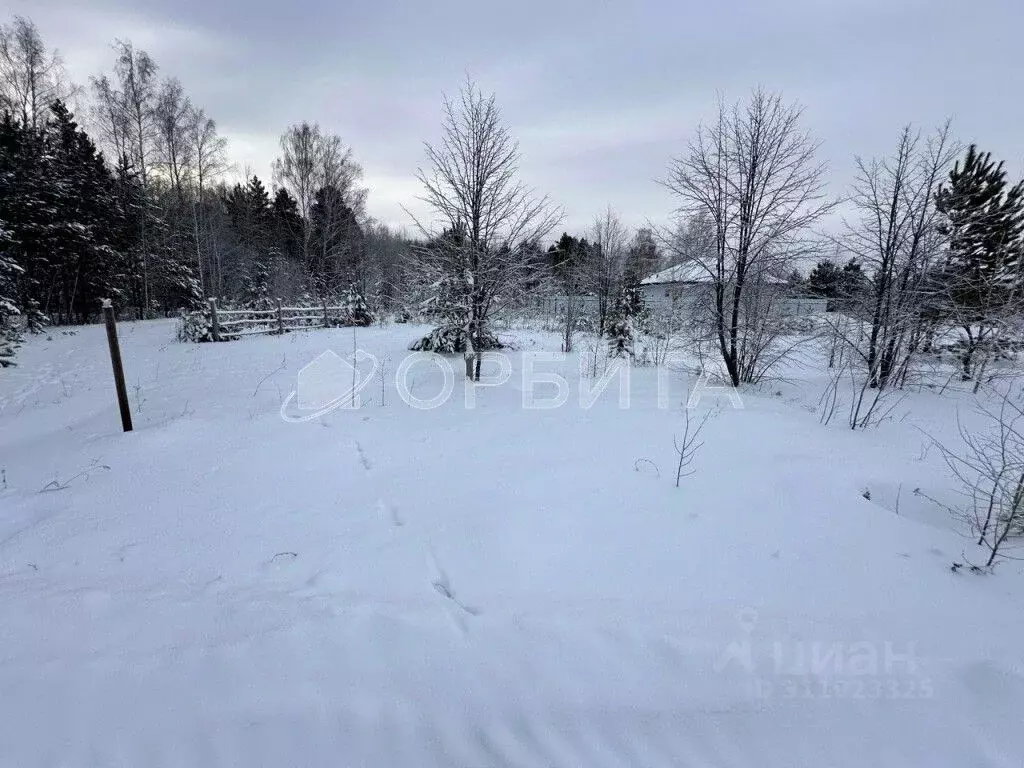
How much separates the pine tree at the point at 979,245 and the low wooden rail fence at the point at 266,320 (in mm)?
19900

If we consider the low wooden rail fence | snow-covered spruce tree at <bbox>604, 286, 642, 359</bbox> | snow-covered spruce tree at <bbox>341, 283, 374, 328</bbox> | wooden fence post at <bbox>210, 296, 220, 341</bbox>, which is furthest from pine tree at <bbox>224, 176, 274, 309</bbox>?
snow-covered spruce tree at <bbox>604, 286, 642, 359</bbox>

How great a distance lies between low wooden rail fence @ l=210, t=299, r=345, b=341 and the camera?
46.9 feet

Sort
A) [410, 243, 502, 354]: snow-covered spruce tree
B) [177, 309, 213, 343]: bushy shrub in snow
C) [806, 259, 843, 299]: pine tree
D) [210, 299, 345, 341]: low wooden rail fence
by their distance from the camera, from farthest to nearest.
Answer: [210, 299, 345, 341]: low wooden rail fence, [177, 309, 213, 343]: bushy shrub in snow, [806, 259, 843, 299]: pine tree, [410, 243, 502, 354]: snow-covered spruce tree

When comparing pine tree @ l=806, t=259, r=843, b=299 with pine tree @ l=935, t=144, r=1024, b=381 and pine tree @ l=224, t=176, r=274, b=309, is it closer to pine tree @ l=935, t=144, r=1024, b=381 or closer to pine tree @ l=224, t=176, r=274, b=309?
pine tree @ l=935, t=144, r=1024, b=381

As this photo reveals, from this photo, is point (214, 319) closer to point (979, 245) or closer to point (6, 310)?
point (6, 310)

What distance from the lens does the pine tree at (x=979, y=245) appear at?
32.9ft

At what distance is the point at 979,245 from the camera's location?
35.7 ft

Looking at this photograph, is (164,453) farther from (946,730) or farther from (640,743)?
(946,730)

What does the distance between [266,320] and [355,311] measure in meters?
4.43

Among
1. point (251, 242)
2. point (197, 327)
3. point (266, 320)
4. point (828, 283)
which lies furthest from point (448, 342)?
point (251, 242)

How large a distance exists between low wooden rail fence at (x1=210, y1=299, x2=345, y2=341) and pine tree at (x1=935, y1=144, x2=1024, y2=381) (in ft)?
65.3

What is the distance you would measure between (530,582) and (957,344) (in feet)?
47.9

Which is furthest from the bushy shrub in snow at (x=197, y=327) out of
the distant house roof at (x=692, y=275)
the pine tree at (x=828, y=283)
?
the pine tree at (x=828, y=283)

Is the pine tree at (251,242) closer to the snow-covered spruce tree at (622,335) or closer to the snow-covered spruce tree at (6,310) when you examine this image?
the snow-covered spruce tree at (6,310)
